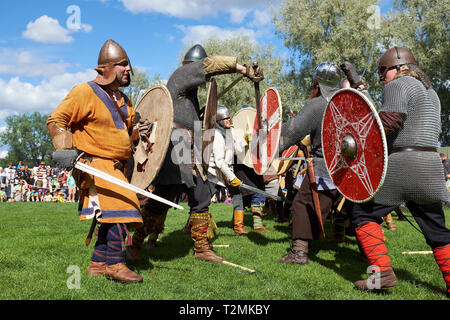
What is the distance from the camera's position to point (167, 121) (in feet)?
10.6

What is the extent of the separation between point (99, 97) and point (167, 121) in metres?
0.57

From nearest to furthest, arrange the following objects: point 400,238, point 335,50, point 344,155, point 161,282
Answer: point 344,155 < point 161,282 < point 400,238 < point 335,50

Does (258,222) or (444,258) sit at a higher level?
(444,258)

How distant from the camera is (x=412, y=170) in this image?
9.05 feet

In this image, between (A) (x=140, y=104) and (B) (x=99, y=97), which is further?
(A) (x=140, y=104)

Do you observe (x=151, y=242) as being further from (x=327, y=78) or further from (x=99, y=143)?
(x=327, y=78)

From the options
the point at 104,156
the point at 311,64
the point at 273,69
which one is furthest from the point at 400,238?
the point at 273,69

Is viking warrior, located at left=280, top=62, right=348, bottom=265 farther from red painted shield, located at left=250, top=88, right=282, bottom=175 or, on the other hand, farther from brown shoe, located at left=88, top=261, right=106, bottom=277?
brown shoe, located at left=88, top=261, right=106, bottom=277

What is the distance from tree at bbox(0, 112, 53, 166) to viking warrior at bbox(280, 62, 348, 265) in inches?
2870

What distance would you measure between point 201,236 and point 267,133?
130 centimetres

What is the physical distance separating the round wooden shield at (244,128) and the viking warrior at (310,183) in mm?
2260

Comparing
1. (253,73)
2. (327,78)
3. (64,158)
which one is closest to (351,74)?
(327,78)

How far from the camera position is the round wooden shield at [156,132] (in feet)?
10.5
